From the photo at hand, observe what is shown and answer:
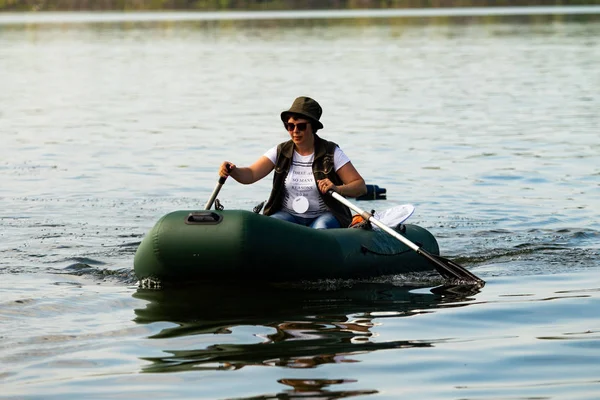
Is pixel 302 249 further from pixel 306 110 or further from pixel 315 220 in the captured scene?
pixel 306 110

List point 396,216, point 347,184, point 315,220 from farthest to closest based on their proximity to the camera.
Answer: point 315,220, point 347,184, point 396,216

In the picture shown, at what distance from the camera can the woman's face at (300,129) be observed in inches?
361

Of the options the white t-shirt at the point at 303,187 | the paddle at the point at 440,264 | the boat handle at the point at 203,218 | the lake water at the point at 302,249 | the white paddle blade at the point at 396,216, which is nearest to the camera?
the lake water at the point at 302,249

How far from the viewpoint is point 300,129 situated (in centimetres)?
920

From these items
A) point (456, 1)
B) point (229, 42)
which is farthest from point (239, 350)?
point (456, 1)

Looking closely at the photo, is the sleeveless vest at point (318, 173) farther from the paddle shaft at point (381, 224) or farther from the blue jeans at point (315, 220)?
the paddle shaft at point (381, 224)

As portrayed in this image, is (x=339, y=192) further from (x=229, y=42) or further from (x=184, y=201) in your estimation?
(x=229, y=42)

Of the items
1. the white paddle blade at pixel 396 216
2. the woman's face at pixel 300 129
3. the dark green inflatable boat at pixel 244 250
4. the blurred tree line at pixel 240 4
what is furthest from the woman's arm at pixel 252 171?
the blurred tree line at pixel 240 4

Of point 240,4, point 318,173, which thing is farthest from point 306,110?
point 240,4

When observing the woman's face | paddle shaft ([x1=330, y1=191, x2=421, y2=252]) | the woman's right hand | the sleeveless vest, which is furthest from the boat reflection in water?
the woman's face

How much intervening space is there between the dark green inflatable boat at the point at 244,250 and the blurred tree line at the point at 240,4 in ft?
350

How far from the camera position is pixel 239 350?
22.7 feet

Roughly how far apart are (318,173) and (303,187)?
189mm

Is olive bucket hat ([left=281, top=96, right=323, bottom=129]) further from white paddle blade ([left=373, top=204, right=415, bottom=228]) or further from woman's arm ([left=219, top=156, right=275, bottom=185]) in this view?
white paddle blade ([left=373, top=204, right=415, bottom=228])
